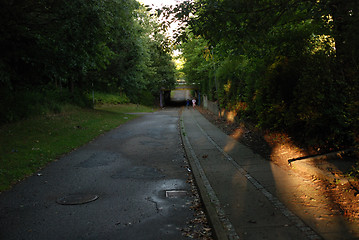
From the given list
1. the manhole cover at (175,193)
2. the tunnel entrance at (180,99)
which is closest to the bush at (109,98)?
the tunnel entrance at (180,99)

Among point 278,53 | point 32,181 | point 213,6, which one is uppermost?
point 213,6

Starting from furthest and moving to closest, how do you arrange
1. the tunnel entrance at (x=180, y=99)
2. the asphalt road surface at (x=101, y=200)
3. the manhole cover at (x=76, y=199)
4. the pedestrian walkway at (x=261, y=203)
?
the tunnel entrance at (x=180, y=99) < the manhole cover at (x=76, y=199) < the asphalt road surface at (x=101, y=200) < the pedestrian walkway at (x=261, y=203)

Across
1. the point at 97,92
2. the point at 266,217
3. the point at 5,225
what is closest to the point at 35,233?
the point at 5,225

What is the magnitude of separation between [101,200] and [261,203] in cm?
314

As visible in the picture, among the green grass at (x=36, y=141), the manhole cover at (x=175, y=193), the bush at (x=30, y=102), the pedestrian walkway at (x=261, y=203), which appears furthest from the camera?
the bush at (x=30, y=102)

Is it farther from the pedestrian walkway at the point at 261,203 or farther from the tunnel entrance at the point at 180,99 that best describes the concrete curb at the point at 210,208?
the tunnel entrance at the point at 180,99

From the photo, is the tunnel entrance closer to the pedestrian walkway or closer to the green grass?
the green grass

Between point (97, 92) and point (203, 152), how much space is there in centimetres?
3176

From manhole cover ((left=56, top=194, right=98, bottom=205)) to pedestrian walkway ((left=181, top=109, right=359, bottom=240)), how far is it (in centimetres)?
232

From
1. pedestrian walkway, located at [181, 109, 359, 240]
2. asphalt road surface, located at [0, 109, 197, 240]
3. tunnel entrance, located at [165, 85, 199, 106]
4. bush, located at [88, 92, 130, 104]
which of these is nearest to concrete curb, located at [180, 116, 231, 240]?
pedestrian walkway, located at [181, 109, 359, 240]

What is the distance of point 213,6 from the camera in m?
6.30

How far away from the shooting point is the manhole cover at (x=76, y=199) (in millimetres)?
5578

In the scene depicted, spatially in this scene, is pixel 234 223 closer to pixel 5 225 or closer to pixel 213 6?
pixel 5 225

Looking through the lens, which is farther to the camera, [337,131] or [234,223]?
[337,131]
